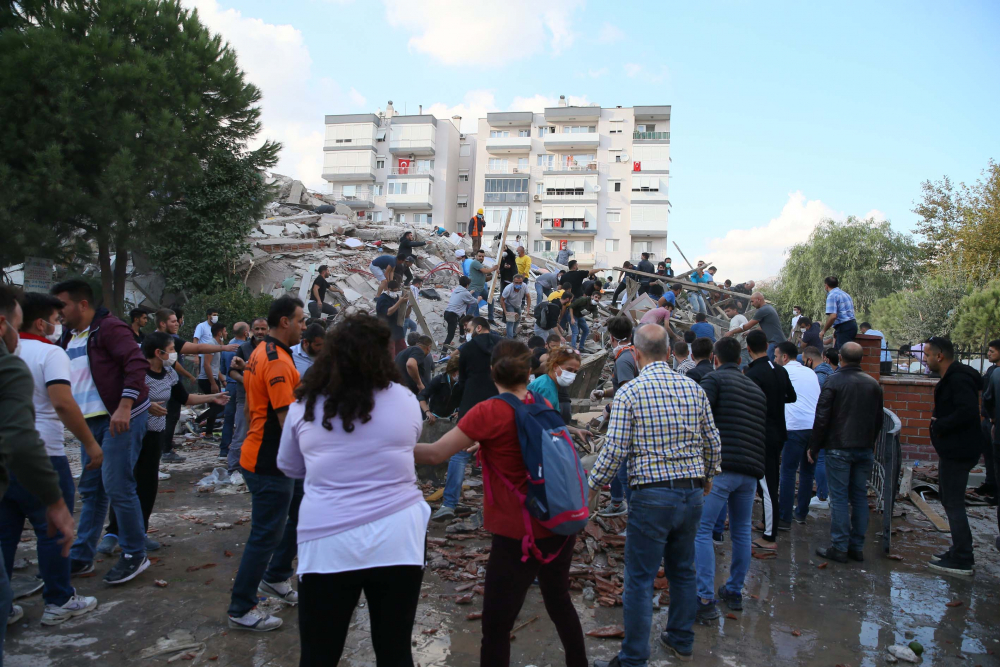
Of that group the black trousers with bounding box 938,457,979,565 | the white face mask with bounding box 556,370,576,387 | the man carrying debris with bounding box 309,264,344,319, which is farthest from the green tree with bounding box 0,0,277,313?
the black trousers with bounding box 938,457,979,565

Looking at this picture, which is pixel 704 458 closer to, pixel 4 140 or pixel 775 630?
pixel 775 630

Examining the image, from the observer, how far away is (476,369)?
6.06 metres

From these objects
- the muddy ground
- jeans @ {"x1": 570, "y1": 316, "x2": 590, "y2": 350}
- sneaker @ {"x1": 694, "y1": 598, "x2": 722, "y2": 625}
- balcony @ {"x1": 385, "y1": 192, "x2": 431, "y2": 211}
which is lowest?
the muddy ground

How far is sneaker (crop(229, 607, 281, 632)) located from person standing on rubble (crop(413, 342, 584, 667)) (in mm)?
1594

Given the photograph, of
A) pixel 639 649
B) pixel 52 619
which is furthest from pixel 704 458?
pixel 52 619

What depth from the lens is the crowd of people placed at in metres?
2.46

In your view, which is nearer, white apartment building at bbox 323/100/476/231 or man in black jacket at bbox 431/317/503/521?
man in black jacket at bbox 431/317/503/521

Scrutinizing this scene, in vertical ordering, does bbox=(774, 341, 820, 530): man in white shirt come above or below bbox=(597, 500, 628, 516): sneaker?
above

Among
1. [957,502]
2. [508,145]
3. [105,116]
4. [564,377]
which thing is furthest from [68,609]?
[508,145]

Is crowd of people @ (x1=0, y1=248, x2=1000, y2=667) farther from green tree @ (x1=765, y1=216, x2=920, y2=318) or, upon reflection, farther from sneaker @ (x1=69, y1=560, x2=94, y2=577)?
green tree @ (x1=765, y1=216, x2=920, y2=318)

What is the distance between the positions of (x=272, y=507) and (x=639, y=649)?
2282mm

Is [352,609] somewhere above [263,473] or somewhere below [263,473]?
below

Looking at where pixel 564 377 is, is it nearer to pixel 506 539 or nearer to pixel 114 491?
pixel 506 539

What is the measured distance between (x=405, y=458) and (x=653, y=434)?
5.28ft
